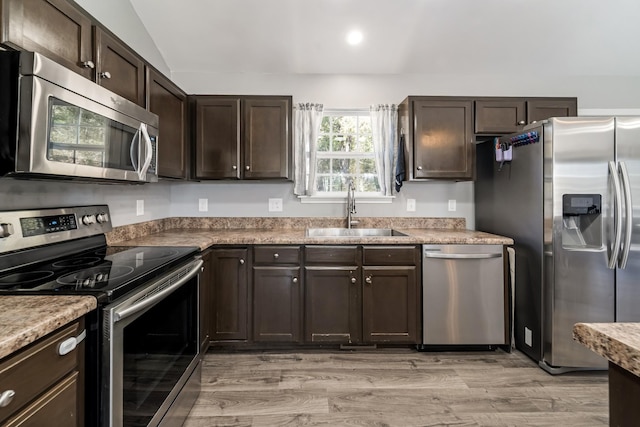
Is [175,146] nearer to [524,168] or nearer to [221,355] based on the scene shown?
[221,355]

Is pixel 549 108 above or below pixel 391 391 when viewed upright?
above

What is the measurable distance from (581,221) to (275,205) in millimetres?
2423

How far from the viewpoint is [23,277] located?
4.24 feet

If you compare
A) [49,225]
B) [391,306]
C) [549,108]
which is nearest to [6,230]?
[49,225]

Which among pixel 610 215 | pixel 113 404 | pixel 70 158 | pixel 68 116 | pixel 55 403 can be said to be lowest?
pixel 113 404

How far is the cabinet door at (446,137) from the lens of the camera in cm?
286

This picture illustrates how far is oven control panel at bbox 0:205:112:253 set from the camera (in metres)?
1.43

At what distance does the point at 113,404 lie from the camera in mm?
1087

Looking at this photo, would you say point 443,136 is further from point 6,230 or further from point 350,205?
point 6,230

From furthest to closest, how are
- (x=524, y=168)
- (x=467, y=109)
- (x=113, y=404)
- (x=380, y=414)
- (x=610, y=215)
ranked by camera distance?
(x=467, y=109) < (x=524, y=168) < (x=610, y=215) < (x=380, y=414) < (x=113, y=404)

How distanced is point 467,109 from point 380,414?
2428mm

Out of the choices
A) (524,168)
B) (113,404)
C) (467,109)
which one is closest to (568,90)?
(467,109)

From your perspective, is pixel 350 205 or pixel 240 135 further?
pixel 350 205

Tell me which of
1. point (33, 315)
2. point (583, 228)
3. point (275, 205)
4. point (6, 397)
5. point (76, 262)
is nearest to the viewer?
point (6, 397)
